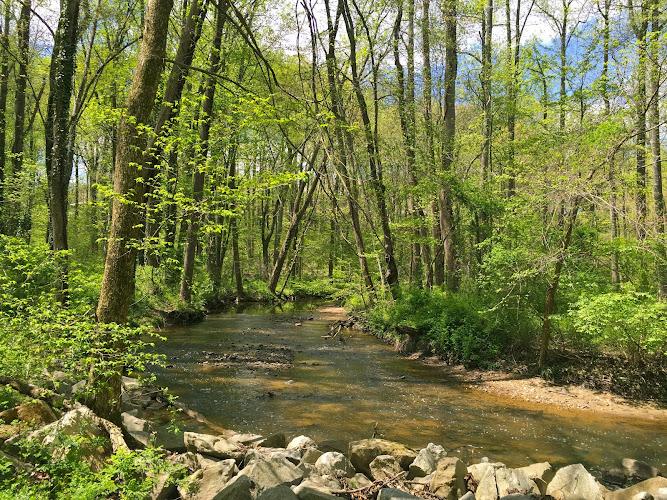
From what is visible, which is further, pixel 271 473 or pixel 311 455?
pixel 311 455

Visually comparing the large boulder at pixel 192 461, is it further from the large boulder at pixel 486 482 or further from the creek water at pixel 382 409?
the large boulder at pixel 486 482

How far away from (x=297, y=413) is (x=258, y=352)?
492 centimetres

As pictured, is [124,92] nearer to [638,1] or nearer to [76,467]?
[76,467]

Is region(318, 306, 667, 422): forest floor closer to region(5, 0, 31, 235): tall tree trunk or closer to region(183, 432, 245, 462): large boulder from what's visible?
region(183, 432, 245, 462): large boulder

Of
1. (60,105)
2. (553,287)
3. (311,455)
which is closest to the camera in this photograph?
(311,455)

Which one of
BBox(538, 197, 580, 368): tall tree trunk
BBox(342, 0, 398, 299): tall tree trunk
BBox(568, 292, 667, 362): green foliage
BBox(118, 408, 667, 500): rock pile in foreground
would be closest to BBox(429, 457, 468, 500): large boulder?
BBox(118, 408, 667, 500): rock pile in foreground

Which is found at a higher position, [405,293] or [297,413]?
[405,293]

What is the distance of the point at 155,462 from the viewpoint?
3691mm

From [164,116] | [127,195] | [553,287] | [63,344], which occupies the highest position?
[164,116]

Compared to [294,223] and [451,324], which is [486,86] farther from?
[451,324]

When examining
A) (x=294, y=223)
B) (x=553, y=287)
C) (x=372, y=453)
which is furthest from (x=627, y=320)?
(x=294, y=223)

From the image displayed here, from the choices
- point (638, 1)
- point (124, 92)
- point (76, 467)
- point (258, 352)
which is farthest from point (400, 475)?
point (124, 92)

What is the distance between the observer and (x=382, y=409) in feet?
25.8

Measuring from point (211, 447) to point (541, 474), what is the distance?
392 cm
